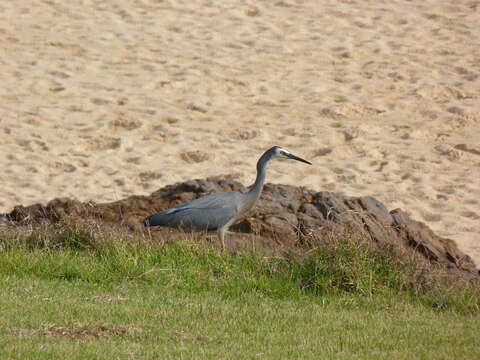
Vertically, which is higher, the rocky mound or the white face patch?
the white face patch

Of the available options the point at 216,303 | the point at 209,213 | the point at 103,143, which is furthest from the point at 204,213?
the point at 103,143

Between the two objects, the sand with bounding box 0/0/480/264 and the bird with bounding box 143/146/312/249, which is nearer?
the bird with bounding box 143/146/312/249

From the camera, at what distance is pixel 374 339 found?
7.12 metres

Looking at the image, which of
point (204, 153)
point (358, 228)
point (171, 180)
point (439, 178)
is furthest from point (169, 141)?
point (358, 228)

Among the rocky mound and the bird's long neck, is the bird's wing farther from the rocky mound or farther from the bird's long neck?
the rocky mound

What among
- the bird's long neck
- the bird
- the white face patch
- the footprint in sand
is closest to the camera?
the bird

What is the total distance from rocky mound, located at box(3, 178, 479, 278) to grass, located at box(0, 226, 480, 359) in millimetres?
735

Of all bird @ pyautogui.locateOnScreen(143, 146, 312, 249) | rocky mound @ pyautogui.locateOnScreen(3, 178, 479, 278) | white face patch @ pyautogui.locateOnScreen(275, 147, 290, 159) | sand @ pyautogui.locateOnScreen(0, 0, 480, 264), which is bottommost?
sand @ pyautogui.locateOnScreen(0, 0, 480, 264)

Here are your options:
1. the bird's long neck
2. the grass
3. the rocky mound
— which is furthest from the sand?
the bird's long neck

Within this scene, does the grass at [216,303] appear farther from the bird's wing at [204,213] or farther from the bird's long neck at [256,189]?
the bird's long neck at [256,189]

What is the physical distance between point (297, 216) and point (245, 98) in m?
6.14

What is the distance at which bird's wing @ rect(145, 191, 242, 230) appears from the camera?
30.6ft

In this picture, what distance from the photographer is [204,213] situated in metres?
9.34

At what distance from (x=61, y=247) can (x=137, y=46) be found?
9.22 metres
